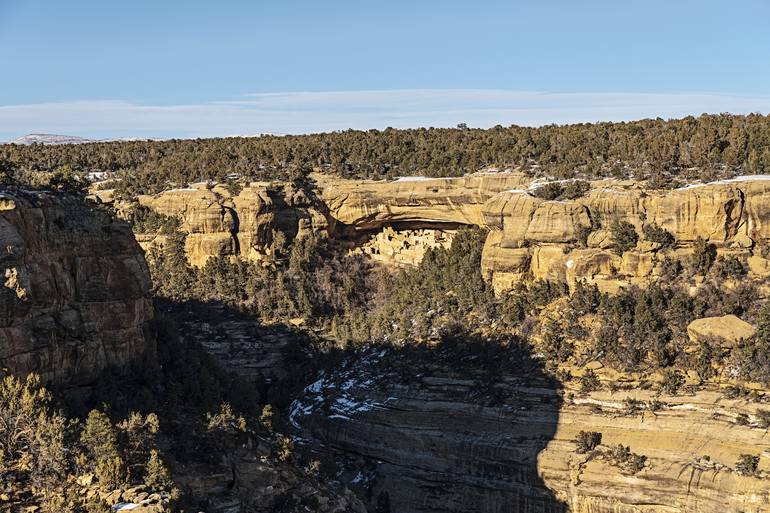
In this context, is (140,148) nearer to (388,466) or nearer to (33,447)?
(388,466)

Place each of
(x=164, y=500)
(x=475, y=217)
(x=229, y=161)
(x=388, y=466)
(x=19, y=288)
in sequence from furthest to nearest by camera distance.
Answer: (x=229, y=161), (x=475, y=217), (x=388, y=466), (x=19, y=288), (x=164, y=500)

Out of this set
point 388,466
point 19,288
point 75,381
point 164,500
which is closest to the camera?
point 164,500

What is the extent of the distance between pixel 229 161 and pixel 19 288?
3815cm

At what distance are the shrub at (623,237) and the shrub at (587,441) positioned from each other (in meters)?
11.1

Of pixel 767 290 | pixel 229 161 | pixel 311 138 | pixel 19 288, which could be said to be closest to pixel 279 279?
pixel 229 161

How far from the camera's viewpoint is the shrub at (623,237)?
5269cm

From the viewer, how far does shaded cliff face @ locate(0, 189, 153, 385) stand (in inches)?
1206

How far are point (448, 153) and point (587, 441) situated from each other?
79.3 feet

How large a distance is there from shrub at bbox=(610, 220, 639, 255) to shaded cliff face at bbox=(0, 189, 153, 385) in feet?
83.6

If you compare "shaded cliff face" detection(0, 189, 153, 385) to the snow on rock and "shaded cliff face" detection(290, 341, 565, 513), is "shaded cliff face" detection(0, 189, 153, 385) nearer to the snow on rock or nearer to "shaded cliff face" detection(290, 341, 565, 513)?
"shaded cliff face" detection(290, 341, 565, 513)

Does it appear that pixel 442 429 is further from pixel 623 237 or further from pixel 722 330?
pixel 722 330

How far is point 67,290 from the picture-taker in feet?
109

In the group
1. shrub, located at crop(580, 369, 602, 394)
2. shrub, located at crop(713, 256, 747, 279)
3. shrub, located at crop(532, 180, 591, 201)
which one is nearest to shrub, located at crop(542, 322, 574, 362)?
shrub, located at crop(580, 369, 602, 394)

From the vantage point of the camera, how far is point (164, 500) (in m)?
27.9
